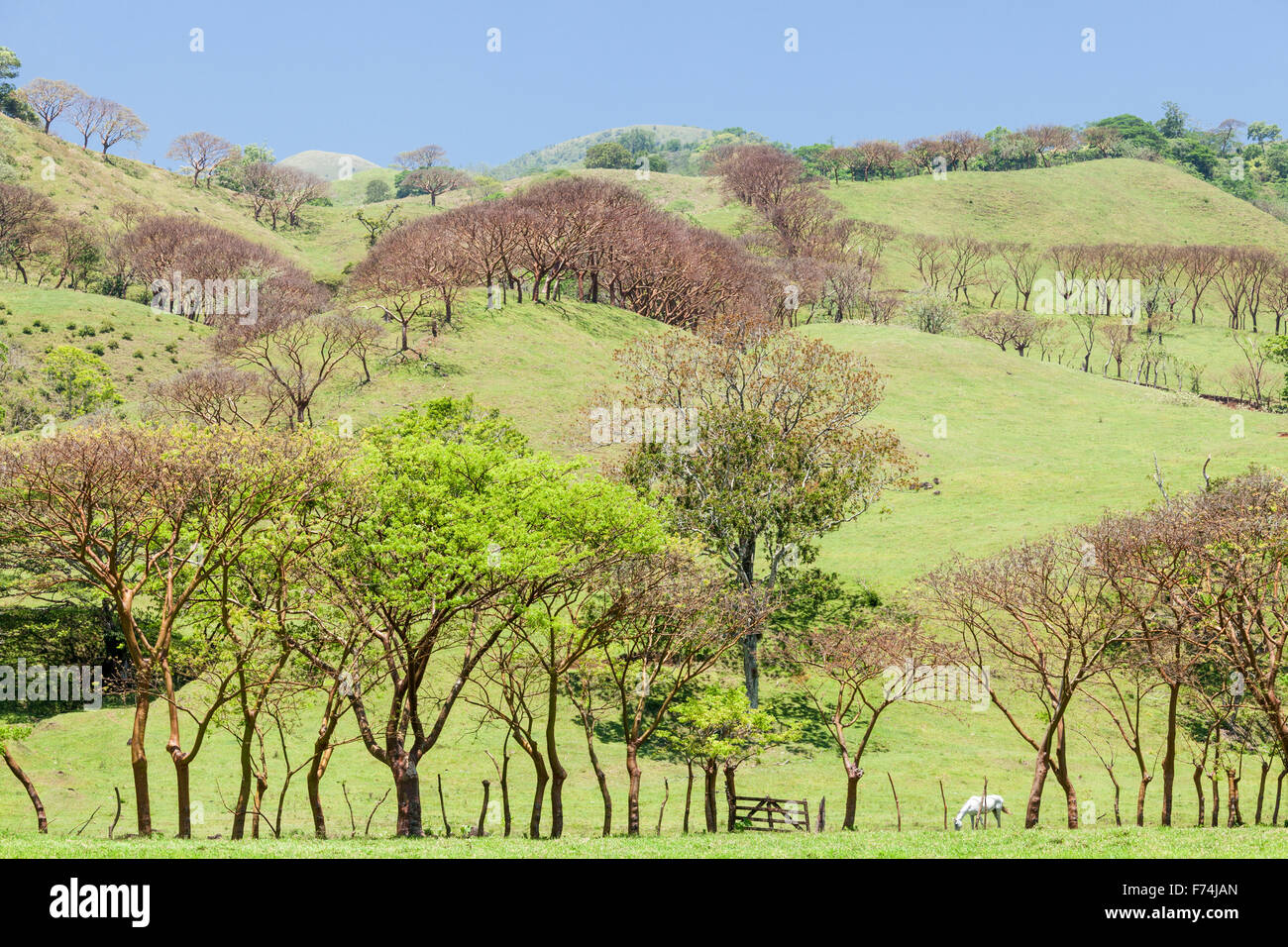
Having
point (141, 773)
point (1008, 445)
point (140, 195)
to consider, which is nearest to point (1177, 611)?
point (141, 773)

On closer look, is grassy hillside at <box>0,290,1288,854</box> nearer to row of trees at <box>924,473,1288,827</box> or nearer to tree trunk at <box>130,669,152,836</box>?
row of trees at <box>924,473,1288,827</box>

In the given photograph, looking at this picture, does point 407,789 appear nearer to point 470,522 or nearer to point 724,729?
point 470,522

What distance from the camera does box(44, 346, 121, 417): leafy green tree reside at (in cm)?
7462

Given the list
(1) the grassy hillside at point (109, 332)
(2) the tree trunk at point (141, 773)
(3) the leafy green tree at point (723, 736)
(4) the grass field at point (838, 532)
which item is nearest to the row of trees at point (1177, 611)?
(4) the grass field at point (838, 532)

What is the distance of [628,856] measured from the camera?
19.4m

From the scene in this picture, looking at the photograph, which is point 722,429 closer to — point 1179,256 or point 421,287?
point 421,287

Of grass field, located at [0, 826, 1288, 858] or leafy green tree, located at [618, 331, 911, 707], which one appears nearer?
grass field, located at [0, 826, 1288, 858]

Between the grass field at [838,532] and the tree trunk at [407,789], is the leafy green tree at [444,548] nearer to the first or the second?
the tree trunk at [407,789]

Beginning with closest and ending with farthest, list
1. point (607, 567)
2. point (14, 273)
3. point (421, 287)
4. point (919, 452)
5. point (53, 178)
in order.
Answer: point (607, 567) → point (919, 452) → point (421, 287) → point (14, 273) → point (53, 178)

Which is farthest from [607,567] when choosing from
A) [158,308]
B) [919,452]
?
[158,308]

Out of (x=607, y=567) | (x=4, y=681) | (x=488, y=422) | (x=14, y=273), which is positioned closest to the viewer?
(x=607, y=567)

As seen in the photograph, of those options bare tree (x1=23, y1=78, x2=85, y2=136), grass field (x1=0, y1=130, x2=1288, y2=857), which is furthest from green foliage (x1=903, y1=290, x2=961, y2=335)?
bare tree (x1=23, y1=78, x2=85, y2=136)
